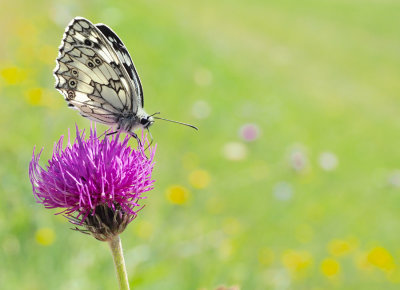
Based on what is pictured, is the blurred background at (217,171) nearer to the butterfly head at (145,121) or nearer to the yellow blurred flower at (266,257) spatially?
the yellow blurred flower at (266,257)

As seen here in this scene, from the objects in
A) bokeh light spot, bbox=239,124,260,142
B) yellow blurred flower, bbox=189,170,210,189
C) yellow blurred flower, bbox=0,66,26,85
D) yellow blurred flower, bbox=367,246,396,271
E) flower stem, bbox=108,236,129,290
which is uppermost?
yellow blurred flower, bbox=0,66,26,85

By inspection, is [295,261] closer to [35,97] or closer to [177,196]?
[177,196]

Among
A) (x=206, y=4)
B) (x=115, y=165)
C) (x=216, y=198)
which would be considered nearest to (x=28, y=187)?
(x=115, y=165)

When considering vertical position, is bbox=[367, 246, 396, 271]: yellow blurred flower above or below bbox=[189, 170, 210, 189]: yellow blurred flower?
below

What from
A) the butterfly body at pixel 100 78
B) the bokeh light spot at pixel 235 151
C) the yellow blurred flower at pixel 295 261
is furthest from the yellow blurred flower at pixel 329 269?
the butterfly body at pixel 100 78

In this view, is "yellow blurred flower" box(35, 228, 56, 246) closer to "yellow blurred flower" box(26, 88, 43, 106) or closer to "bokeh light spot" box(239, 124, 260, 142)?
"yellow blurred flower" box(26, 88, 43, 106)

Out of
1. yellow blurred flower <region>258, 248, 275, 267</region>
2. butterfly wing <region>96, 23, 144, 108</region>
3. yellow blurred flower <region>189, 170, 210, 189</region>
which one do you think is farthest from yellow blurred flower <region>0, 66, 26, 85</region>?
butterfly wing <region>96, 23, 144, 108</region>

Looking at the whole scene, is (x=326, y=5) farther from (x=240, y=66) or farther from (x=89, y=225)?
(x=89, y=225)
